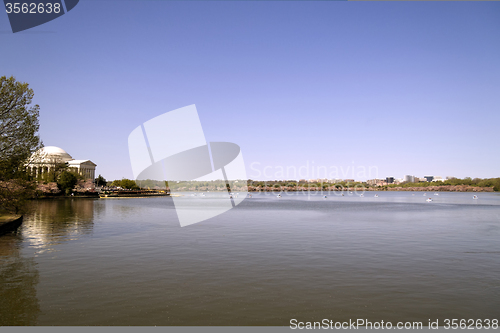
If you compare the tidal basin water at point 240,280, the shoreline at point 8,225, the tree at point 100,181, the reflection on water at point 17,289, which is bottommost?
the tidal basin water at point 240,280

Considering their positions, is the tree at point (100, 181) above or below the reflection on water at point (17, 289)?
above

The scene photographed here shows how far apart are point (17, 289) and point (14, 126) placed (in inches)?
707

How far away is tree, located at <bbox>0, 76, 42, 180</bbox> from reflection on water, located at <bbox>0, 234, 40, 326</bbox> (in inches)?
354

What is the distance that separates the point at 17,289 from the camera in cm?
1257

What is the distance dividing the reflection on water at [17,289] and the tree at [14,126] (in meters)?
8.99

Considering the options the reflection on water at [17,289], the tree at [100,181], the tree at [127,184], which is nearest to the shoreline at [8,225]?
the reflection on water at [17,289]

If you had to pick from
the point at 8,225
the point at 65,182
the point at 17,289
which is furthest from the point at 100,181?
the point at 17,289

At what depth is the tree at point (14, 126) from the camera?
25375mm

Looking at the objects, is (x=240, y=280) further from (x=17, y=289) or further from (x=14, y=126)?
(x=14, y=126)

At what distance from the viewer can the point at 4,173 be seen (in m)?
26.2

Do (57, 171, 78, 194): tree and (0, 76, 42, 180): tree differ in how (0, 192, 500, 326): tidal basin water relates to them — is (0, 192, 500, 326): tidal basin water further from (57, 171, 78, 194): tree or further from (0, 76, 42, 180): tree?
(57, 171, 78, 194): tree

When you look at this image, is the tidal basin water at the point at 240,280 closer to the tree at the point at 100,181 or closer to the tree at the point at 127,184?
the tree at the point at 127,184

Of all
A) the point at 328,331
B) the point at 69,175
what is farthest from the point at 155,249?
the point at 69,175

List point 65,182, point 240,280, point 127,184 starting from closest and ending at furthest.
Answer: point 240,280 → point 65,182 → point 127,184
